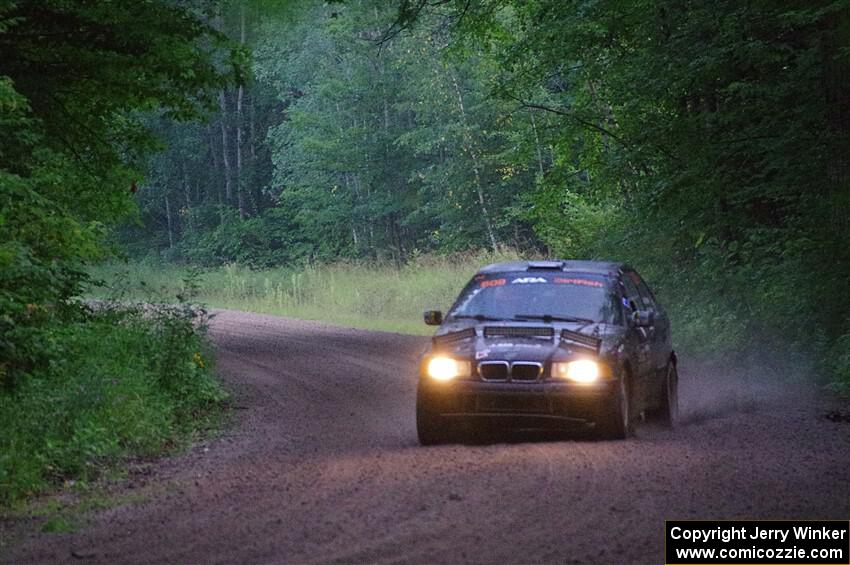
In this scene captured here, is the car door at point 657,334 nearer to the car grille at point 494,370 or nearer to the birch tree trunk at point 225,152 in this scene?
the car grille at point 494,370

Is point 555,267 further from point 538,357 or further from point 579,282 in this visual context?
point 538,357

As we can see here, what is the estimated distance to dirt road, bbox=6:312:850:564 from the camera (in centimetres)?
798

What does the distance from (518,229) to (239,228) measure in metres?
19.9

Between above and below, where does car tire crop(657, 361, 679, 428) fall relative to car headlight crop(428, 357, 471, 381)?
below

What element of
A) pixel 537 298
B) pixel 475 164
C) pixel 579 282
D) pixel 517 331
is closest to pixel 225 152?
pixel 475 164

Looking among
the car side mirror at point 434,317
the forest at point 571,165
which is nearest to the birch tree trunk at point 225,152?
the forest at point 571,165

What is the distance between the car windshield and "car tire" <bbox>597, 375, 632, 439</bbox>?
100 centimetres

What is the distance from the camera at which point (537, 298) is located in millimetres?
13250

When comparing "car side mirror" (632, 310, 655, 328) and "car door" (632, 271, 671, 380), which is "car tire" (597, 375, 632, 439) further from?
"car door" (632, 271, 671, 380)

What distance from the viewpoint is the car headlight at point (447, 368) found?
12.1m

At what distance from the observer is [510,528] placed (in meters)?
8.33

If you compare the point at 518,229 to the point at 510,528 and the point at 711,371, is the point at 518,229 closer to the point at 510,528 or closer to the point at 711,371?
the point at 711,371

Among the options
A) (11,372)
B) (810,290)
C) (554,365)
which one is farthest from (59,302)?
(810,290)

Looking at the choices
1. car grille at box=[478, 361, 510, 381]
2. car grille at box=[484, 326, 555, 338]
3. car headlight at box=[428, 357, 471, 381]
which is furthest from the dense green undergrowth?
car grille at box=[484, 326, 555, 338]
